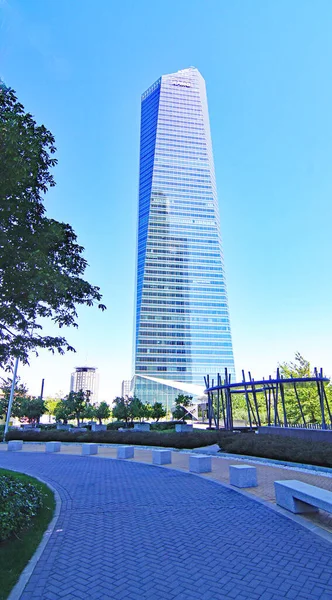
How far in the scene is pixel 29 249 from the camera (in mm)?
7504

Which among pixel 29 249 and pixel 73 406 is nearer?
pixel 29 249

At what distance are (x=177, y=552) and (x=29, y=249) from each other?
619 cm

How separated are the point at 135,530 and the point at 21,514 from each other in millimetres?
2098

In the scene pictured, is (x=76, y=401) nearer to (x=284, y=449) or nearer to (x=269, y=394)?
(x=269, y=394)

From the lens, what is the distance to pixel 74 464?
16.0 m

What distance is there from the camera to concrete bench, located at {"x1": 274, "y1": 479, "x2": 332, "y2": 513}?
6.40 meters

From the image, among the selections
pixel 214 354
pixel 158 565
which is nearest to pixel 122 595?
pixel 158 565

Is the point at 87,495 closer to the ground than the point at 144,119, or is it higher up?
closer to the ground

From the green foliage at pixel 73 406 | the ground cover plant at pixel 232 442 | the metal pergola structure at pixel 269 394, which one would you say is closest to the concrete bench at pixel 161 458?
the ground cover plant at pixel 232 442

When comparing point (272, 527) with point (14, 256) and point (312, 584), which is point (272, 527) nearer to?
point (312, 584)

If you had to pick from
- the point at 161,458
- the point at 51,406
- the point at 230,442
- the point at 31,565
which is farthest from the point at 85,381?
the point at 31,565

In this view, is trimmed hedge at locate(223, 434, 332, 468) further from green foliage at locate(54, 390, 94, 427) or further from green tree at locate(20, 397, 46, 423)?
green tree at locate(20, 397, 46, 423)

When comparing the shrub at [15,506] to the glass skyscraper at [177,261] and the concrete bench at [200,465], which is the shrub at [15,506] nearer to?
the concrete bench at [200,465]

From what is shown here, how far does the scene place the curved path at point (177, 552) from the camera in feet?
13.9
